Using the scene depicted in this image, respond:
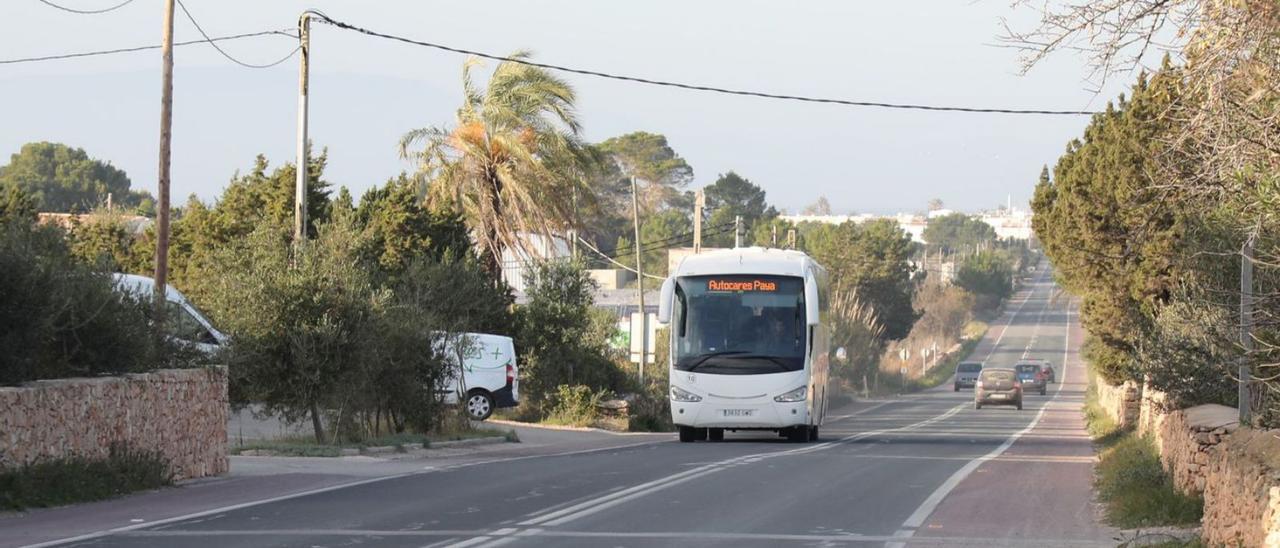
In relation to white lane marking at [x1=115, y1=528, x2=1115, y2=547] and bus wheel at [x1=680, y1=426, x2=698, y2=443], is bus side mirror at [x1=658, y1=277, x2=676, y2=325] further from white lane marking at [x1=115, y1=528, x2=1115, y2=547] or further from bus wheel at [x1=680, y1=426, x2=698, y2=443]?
white lane marking at [x1=115, y1=528, x2=1115, y2=547]

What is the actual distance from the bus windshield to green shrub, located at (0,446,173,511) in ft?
40.6

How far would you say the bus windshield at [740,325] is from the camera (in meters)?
29.4

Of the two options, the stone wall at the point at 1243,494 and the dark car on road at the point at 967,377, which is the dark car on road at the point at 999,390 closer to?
the dark car on road at the point at 967,377

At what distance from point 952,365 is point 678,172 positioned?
28001mm

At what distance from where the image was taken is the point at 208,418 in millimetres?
20531

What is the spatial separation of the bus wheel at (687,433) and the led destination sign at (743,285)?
9.55ft

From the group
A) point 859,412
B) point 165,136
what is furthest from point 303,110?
point 859,412

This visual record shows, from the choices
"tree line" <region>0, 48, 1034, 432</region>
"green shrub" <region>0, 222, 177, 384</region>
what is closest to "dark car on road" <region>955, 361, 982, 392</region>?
"tree line" <region>0, 48, 1034, 432</region>

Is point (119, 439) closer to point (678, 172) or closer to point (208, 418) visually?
point (208, 418)

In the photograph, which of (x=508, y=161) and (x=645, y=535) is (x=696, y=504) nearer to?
(x=645, y=535)

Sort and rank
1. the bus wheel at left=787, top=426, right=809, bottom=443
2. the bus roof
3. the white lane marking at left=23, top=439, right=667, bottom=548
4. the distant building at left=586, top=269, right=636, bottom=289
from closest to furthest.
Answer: the white lane marking at left=23, top=439, right=667, bottom=548 → the bus roof → the bus wheel at left=787, top=426, right=809, bottom=443 → the distant building at left=586, top=269, right=636, bottom=289

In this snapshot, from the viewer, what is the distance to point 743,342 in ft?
96.8

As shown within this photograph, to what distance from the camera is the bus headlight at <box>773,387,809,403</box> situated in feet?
96.6

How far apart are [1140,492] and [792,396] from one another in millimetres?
11886
